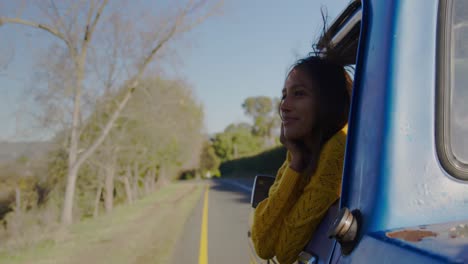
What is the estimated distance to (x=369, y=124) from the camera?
1125 mm

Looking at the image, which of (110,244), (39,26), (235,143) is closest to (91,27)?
(39,26)

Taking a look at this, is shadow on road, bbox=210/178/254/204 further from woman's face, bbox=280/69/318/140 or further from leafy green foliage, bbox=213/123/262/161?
leafy green foliage, bbox=213/123/262/161

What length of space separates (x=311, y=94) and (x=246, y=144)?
90.0 meters

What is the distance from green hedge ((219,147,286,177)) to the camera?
3462cm

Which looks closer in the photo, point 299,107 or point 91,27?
point 299,107

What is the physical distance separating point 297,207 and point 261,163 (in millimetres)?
41039

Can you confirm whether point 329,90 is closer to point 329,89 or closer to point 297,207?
point 329,89

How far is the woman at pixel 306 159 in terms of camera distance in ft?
5.16

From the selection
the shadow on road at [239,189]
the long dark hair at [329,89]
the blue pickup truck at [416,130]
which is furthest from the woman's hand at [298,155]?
the shadow on road at [239,189]

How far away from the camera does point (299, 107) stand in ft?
5.66

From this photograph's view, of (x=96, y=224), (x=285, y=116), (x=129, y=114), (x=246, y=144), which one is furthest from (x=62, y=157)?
(x=246, y=144)

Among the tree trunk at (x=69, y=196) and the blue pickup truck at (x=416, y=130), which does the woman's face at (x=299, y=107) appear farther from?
the tree trunk at (x=69, y=196)

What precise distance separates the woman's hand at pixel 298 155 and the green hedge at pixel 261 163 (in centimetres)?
2902

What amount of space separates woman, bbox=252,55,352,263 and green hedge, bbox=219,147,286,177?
95.2 ft
